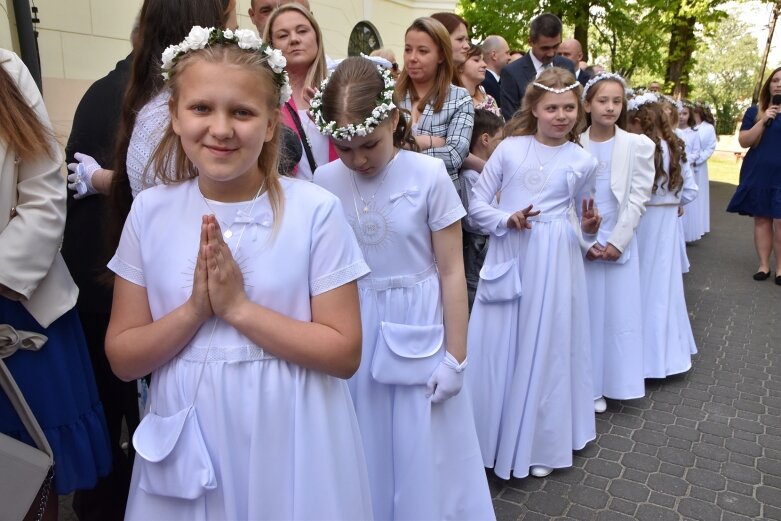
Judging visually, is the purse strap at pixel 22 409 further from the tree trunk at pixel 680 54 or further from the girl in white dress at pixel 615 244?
the tree trunk at pixel 680 54

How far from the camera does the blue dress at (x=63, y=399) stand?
2.03 meters

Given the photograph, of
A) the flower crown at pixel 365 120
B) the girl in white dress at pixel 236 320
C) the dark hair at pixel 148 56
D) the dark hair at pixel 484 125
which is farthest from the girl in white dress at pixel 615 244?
the girl in white dress at pixel 236 320

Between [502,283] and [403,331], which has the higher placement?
[403,331]

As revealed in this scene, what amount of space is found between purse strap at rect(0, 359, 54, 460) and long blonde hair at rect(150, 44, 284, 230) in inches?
27.0

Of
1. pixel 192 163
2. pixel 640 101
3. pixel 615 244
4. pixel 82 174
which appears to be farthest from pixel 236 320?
pixel 640 101

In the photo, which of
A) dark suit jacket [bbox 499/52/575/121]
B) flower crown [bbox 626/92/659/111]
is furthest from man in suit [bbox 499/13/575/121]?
flower crown [bbox 626/92/659/111]

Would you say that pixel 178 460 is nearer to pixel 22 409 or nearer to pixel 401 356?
pixel 22 409

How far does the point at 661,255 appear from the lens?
520cm

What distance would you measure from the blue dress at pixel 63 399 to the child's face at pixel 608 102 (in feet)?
11.4

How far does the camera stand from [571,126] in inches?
146

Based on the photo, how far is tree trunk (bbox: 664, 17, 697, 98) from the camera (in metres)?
17.7

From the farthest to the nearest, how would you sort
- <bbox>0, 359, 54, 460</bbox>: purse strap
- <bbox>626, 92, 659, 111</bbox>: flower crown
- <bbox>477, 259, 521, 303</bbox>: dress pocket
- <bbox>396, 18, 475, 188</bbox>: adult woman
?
<bbox>626, 92, 659, 111</bbox>: flower crown, <bbox>396, 18, 475, 188</bbox>: adult woman, <bbox>477, 259, 521, 303</bbox>: dress pocket, <bbox>0, 359, 54, 460</bbox>: purse strap

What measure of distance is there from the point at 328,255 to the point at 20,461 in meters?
0.99

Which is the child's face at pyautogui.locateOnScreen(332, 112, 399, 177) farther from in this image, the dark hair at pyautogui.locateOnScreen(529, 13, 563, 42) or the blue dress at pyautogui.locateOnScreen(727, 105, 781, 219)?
the blue dress at pyautogui.locateOnScreen(727, 105, 781, 219)
